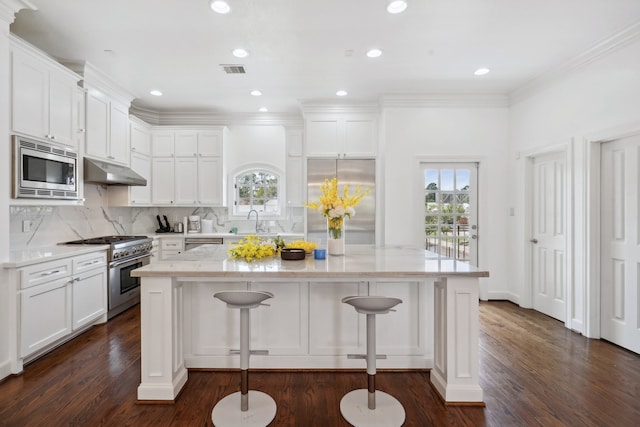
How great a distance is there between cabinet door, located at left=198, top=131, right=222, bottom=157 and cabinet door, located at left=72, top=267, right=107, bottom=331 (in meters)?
2.39

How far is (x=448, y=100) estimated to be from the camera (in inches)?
183

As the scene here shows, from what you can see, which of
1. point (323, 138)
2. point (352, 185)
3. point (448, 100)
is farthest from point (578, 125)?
point (323, 138)

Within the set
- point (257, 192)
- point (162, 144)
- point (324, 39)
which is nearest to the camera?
point (324, 39)

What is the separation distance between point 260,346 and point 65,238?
2.97 meters

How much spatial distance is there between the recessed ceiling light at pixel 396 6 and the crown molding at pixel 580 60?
210cm

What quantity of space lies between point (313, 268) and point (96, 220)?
3789 millimetres

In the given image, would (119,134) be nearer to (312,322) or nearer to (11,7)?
(11,7)

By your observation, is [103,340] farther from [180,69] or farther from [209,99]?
[209,99]

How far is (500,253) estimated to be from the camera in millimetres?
4715

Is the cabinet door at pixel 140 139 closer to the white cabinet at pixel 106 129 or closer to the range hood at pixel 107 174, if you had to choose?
the white cabinet at pixel 106 129

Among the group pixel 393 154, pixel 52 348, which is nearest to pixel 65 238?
pixel 52 348

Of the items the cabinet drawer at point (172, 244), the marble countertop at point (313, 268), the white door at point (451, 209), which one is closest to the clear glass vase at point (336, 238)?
the marble countertop at point (313, 268)

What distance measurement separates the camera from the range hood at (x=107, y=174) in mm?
3744

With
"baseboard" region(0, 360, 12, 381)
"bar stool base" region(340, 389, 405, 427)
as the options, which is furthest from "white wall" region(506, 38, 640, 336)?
"baseboard" region(0, 360, 12, 381)
